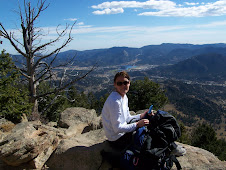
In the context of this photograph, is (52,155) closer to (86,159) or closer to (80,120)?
(86,159)

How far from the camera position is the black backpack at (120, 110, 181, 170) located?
3.94 meters

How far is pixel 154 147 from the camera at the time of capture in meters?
4.22

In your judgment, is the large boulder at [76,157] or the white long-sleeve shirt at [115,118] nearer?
the white long-sleeve shirt at [115,118]

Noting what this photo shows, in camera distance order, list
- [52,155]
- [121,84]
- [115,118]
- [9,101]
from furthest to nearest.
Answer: [9,101] < [52,155] < [121,84] < [115,118]

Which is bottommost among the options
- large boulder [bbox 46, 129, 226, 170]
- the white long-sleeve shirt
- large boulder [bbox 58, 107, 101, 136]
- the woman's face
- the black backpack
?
large boulder [bbox 58, 107, 101, 136]

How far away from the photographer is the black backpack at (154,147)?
3939 mm

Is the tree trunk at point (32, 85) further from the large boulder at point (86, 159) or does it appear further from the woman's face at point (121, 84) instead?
the woman's face at point (121, 84)

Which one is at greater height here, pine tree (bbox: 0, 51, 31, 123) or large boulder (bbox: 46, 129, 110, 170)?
pine tree (bbox: 0, 51, 31, 123)

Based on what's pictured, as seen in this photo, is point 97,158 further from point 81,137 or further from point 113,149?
point 81,137

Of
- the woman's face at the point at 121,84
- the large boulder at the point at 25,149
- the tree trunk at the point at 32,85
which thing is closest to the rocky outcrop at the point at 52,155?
the large boulder at the point at 25,149

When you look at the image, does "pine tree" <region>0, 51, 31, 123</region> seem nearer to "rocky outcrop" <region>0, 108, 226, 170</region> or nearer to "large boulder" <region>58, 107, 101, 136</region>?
"large boulder" <region>58, 107, 101, 136</region>

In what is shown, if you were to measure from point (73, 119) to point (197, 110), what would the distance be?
563ft

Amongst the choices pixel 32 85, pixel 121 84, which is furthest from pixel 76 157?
pixel 32 85

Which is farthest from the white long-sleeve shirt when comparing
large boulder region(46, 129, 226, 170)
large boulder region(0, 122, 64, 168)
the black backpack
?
large boulder region(0, 122, 64, 168)
